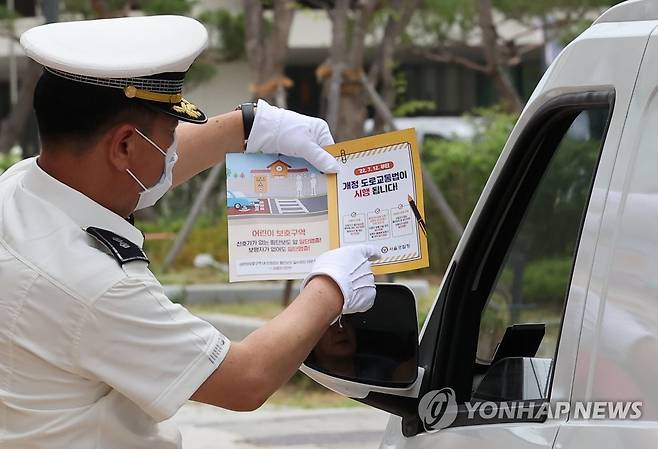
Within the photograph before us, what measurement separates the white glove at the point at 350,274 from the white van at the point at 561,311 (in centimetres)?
8

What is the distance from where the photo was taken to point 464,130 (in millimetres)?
20703

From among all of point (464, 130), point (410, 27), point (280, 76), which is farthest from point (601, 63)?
point (410, 27)

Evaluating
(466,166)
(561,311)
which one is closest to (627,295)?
(561,311)

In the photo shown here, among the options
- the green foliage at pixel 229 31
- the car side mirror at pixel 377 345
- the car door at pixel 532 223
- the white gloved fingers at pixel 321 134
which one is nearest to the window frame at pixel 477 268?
the car door at pixel 532 223

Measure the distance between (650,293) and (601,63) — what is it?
0.44 meters

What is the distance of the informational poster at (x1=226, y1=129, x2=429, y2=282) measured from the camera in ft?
8.57

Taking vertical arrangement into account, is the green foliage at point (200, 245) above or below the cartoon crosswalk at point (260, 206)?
below

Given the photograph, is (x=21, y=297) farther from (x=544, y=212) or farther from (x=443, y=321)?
(x=544, y=212)

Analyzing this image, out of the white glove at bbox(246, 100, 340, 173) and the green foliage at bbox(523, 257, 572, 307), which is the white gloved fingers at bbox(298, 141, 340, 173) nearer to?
the white glove at bbox(246, 100, 340, 173)

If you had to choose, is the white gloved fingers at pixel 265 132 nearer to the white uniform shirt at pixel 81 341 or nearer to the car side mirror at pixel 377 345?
Answer: the car side mirror at pixel 377 345

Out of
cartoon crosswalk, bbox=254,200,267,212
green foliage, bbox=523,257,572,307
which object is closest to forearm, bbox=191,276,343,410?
cartoon crosswalk, bbox=254,200,267,212

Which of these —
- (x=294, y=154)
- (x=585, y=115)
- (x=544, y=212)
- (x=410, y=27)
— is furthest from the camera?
(x=410, y=27)

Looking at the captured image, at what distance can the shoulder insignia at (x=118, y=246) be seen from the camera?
2.26m

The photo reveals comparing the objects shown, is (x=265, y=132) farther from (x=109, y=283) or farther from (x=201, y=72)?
(x=201, y=72)
